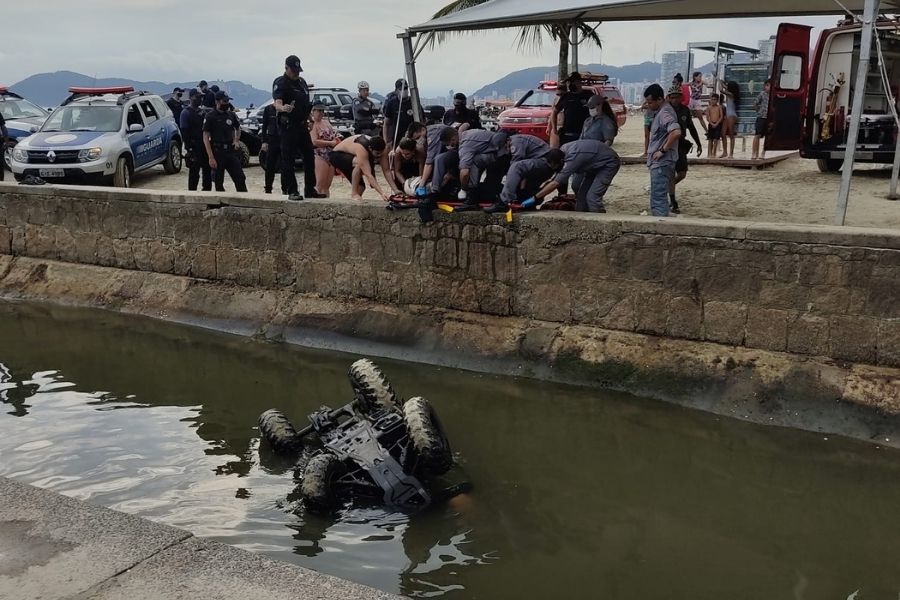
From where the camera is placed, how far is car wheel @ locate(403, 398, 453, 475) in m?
5.36

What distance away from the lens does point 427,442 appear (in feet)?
17.6

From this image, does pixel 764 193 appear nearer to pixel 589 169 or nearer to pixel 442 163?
pixel 589 169

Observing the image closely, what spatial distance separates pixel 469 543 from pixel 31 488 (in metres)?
2.34

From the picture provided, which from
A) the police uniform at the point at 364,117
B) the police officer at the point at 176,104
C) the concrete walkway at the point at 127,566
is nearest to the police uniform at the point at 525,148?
the concrete walkway at the point at 127,566

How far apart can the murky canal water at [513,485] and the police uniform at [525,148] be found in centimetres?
228

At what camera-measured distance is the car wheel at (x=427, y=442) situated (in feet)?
17.6

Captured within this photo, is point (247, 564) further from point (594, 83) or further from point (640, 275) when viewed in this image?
point (594, 83)

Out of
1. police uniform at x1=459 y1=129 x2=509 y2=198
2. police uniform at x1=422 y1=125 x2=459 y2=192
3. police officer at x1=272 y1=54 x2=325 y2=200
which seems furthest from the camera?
police officer at x1=272 y1=54 x2=325 y2=200

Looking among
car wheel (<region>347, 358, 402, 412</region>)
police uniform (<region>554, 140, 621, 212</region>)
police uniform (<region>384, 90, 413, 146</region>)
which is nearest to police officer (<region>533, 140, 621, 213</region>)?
police uniform (<region>554, 140, 621, 212</region>)

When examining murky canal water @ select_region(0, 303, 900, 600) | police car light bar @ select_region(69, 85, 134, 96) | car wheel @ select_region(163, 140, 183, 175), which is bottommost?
murky canal water @ select_region(0, 303, 900, 600)

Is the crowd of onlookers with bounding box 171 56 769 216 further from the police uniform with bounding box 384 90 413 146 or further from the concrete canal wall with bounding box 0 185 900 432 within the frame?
the police uniform with bounding box 384 90 413 146

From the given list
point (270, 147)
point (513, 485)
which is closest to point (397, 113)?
point (270, 147)

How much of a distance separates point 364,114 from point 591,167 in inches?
367

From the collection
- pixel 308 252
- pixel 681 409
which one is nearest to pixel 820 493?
pixel 681 409
